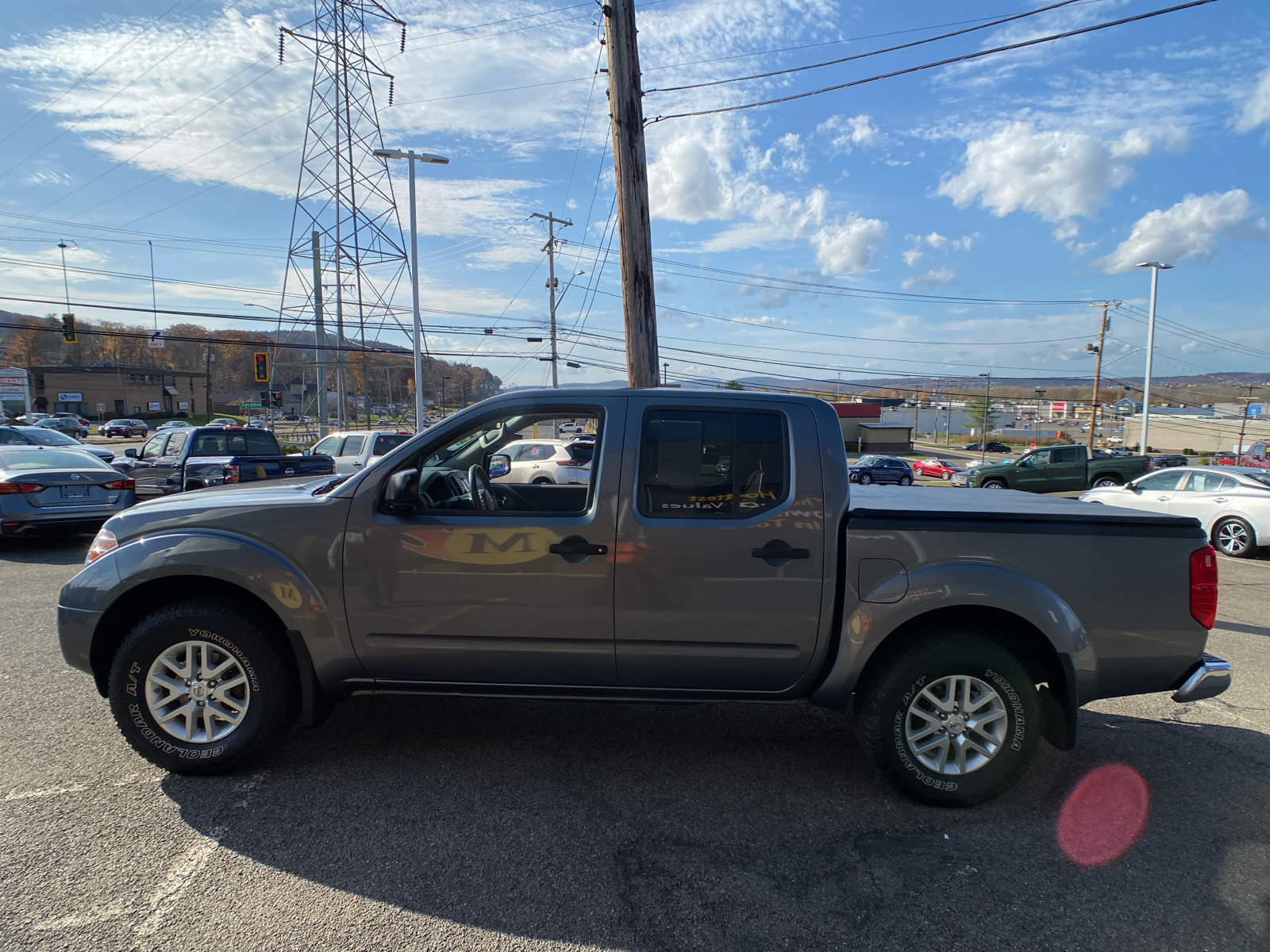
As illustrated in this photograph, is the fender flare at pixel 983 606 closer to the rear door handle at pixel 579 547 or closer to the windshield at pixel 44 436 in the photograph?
the rear door handle at pixel 579 547

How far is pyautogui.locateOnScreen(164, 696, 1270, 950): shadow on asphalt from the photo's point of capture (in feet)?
8.28

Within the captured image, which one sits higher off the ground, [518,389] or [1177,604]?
[518,389]

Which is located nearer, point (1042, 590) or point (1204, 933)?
point (1204, 933)

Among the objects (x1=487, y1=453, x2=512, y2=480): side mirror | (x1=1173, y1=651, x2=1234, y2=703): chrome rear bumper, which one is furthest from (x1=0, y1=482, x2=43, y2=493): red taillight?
(x1=1173, y1=651, x2=1234, y2=703): chrome rear bumper

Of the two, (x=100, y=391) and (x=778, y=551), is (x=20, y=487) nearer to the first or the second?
(x=778, y=551)

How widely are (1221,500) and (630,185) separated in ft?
34.2

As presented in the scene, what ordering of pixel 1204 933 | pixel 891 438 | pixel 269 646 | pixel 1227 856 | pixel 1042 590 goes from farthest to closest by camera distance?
pixel 891 438, pixel 269 646, pixel 1042 590, pixel 1227 856, pixel 1204 933

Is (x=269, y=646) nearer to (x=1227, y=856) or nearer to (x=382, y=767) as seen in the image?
(x=382, y=767)

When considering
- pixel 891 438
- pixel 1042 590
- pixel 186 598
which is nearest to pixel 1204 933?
pixel 1042 590

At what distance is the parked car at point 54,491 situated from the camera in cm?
897

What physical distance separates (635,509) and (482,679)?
1105 millimetres

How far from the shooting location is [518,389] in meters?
3.62

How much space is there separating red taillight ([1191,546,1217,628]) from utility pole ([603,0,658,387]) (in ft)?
19.8

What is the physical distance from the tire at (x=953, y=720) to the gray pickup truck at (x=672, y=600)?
1 cm
